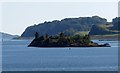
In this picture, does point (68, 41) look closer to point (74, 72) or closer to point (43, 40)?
point (43, 40)

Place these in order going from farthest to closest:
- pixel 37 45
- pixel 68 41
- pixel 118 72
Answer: pixel 37 45, pixel 68 41, pixel 118 72

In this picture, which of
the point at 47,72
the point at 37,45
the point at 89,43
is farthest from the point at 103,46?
the point at 47,72

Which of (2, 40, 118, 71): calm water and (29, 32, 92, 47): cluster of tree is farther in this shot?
(29, 32, 92, 47): cluster of tree

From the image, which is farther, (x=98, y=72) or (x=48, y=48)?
(x=48, y=48)

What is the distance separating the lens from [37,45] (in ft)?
580

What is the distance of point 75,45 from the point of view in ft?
545

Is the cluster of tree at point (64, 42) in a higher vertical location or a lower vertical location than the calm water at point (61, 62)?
lower

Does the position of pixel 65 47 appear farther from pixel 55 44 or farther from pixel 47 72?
pixel 47 72

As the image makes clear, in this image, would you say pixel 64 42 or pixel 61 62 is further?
pixel 64 42

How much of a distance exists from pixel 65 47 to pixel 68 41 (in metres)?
6.52

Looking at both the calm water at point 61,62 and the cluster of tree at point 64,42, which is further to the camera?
the cluster of tree at point 64,42

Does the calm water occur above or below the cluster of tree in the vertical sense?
above

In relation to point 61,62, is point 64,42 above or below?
below

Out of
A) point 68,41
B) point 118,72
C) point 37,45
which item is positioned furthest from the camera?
point 37,45
